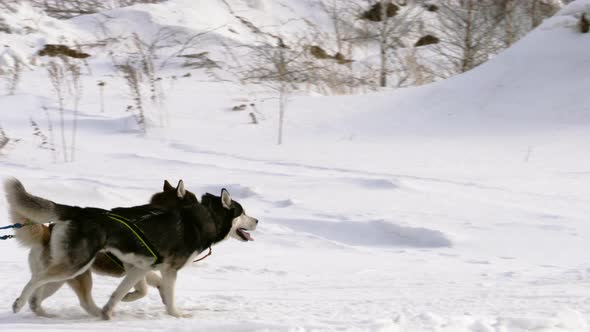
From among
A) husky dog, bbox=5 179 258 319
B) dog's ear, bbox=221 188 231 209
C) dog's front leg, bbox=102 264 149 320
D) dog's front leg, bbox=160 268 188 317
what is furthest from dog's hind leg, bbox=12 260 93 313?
dog's ear, bbox=221 188 231 209

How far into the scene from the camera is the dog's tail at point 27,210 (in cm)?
411

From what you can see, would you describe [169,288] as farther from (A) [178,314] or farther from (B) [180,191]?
(B) [180,191]

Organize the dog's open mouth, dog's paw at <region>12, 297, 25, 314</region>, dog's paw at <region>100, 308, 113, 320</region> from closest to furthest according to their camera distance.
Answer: dog's paw at <region>12, 297, 25, 314</region> → dog's paw at <region>100, 308, 113, 320</region> → the dog's open mouth

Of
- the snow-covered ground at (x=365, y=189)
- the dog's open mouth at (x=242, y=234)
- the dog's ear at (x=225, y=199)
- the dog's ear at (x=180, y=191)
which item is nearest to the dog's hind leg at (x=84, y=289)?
the snow-covered ground at (x=365, y=189)

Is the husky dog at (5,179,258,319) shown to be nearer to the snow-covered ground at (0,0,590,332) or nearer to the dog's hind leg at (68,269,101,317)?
the dog's hind leg at (68,269,101,317)

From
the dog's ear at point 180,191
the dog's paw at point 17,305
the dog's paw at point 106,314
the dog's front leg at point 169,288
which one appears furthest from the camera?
the dog's ear at point 180,191

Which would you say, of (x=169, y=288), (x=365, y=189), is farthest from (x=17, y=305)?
(x=365, y=189)

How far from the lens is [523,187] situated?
8.13 meters

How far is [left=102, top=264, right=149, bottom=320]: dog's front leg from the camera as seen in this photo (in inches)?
172

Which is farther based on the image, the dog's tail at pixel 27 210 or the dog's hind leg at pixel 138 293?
the dog's hind leg at pixel 138 293

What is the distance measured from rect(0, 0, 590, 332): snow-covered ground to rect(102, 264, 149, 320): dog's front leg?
66 millimetres

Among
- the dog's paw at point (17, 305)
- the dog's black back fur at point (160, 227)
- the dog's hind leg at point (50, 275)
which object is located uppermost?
the dog's black back fur at point (160, 227)

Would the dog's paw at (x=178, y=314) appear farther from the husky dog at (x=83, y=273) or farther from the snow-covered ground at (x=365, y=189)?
the husky dog at (x=83, y=273)

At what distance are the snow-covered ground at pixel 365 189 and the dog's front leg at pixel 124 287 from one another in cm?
7
